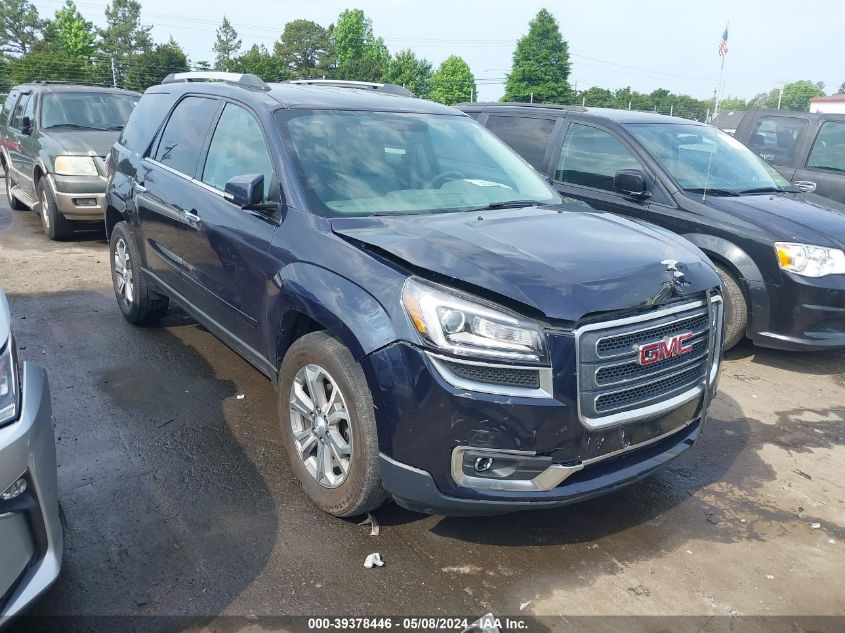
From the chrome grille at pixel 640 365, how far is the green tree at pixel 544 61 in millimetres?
78457

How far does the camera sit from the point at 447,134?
4391 mm

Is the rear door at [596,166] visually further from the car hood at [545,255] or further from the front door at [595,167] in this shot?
the car hood at [545,255]

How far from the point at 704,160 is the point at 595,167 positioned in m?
0.97

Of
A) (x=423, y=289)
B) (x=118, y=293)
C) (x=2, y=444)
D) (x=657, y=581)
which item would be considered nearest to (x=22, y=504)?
(x=2, y=444)

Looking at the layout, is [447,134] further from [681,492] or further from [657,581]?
[657,581]

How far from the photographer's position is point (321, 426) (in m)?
3.24

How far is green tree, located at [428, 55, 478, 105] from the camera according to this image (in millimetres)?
85562

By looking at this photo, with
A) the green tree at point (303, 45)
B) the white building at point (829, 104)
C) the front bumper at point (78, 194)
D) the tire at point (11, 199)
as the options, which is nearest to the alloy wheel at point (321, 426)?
the front bumper at point (78, 194)

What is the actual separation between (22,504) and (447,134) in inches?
124

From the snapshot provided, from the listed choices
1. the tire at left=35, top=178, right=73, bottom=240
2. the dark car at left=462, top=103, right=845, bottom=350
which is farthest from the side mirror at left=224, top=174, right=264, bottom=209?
the tire at left=35, top=178, right=73, bottom=240

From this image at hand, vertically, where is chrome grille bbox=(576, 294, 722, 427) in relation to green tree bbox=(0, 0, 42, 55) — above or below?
below

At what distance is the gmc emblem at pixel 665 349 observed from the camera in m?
2.90

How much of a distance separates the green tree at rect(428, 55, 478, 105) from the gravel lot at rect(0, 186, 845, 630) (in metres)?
84.6

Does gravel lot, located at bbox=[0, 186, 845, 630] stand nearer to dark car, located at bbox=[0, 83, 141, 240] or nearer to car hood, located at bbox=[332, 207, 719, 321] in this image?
car hood, located at bbox=[332, 207, 719, 321]
